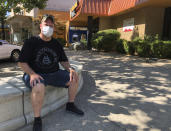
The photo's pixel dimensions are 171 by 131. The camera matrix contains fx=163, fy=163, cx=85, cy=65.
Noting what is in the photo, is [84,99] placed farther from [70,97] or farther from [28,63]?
[28,63]

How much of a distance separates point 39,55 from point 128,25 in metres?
10.7

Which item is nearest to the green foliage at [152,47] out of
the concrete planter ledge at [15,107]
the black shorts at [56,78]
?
the black shorts at [56,78]

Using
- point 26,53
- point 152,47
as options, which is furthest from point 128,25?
point 26,53

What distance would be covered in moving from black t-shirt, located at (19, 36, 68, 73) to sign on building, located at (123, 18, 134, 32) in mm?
9944

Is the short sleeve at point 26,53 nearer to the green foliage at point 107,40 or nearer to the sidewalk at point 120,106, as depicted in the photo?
the sidewalk at point 120,106

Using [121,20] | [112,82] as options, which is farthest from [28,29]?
[112,82]

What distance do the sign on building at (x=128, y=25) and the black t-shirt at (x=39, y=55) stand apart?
9944mm

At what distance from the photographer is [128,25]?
12.3 m

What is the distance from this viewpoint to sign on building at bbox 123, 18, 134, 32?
11770mm

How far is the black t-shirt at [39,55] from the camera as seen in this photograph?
2.70m

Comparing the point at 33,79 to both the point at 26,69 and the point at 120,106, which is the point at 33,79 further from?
the point at 120,106

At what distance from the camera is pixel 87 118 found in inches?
113

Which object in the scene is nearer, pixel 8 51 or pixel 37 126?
pixel 37 126

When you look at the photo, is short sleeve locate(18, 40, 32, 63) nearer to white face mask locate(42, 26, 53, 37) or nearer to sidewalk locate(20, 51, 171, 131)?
white face mask locate(42, 26, 53, 37)
